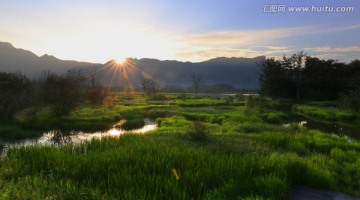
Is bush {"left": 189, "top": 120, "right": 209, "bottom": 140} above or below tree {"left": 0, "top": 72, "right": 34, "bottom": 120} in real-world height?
below

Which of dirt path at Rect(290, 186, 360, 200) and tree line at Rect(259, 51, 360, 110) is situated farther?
tree line at Rect(259, 51, 360, 110)

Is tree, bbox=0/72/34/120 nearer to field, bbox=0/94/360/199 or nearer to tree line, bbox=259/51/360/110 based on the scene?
field, bbox=0/94/360/199

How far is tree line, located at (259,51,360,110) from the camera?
89.5 meters

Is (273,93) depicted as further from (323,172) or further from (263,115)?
(323,172)

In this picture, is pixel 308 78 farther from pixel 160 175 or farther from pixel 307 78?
pixel 160 175

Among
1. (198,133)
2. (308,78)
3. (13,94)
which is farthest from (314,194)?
(308,78)

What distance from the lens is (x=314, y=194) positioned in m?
10.7

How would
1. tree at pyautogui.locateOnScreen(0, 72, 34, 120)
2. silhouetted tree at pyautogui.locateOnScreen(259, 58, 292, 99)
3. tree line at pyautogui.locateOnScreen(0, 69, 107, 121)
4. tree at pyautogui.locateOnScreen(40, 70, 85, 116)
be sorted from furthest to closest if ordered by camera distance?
1. silhouetted tree at pyautogui.locateOnScreen(259, 58, 292, 99)
2. tree at pyautogui.locateOnScreen(40, 70, 85, 116)
3. tree line at pyautogui.locateOnScreen(0, 69, 107, 121)
4. tree at pyautogui.locateOnScreen(0, 72, 34, 120)

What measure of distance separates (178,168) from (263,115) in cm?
4119

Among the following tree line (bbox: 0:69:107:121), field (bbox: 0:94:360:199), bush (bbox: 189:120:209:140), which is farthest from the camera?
tree line (bbox: 0:69:107:121)

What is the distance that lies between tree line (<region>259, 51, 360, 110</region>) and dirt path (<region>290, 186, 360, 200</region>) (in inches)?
3099

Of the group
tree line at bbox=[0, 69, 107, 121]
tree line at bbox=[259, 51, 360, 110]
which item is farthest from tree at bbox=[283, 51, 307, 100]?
tree line at bbox=[0, 69, 107, 121]

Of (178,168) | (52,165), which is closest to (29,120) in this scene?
(52,165)

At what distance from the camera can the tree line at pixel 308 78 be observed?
3524 inches
